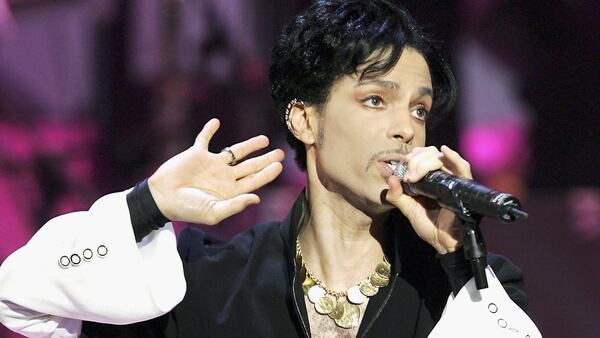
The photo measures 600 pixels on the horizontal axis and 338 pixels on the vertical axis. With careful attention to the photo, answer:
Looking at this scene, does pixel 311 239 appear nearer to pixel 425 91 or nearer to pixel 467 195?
pixel 425 91

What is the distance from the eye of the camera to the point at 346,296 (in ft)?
7.63

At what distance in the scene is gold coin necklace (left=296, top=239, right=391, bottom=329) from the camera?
2.29m

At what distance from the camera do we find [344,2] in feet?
8.15

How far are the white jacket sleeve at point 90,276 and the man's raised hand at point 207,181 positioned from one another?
11 cm

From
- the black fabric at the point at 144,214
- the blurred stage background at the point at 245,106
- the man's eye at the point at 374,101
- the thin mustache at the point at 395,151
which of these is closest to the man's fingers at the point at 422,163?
the thin mustache at the point at 395,151

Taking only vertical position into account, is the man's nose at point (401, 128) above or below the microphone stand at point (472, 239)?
above

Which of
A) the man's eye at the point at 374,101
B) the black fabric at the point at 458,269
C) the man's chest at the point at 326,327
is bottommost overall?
the man's chest at the point at 326,327

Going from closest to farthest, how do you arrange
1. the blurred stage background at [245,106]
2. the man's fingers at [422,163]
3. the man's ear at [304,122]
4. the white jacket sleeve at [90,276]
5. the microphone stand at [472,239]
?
1. the microphone stand at [472,239]
2. the man's fingers at [422,163]
3. the white jacket sleeve at [90,276]
4. the man's ear at [304,122]
5. the blurred stage background at [245,106]

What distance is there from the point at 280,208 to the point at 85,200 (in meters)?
0.68

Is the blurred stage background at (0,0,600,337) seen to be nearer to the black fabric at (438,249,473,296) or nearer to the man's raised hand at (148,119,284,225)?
the man's raised hand at (148,119,284,225)

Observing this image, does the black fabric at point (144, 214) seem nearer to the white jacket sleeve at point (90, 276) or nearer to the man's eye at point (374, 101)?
the white jacket sleeve at point (90, 276)

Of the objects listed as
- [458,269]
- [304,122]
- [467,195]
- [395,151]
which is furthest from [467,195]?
[304,122]

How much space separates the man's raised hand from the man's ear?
0.87ft

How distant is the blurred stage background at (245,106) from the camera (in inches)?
132
